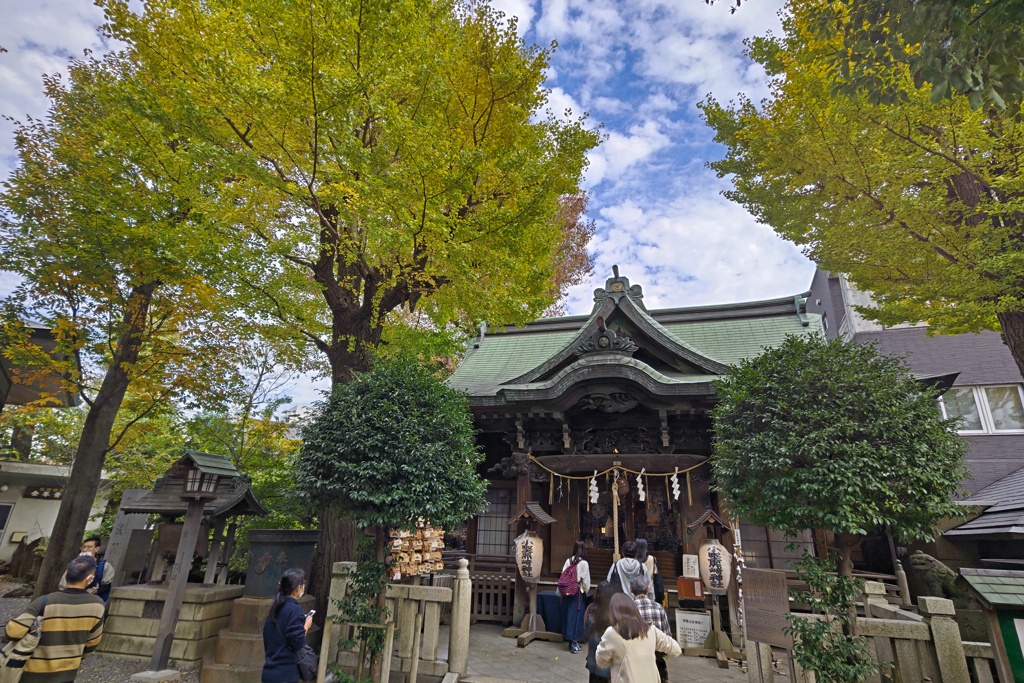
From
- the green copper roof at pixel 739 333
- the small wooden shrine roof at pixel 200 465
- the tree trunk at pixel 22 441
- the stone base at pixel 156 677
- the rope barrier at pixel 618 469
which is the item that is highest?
the green copper roof at pixel 739 333

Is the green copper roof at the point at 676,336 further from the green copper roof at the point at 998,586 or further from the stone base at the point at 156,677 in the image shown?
the stone base at the point at 156,677

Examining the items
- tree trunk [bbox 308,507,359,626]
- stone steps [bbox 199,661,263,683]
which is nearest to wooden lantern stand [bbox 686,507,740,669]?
tree trunk [bbox 308,507,359,626]

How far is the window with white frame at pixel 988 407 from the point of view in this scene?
1336 cm

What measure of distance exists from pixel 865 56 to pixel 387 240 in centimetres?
624

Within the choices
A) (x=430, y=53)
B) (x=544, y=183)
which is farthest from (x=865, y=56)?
(x=430, y=53)

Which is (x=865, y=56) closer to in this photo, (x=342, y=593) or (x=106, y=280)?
(x=342, y=593)

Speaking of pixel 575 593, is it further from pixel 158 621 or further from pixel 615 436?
pixel 158 621

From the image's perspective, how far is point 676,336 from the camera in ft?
40.8

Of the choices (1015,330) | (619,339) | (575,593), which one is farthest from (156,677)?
(1015,330)

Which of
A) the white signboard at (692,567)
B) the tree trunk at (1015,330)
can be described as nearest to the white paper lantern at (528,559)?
the white signboard at (692,567)

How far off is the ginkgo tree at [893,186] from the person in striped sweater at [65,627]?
33.8ft

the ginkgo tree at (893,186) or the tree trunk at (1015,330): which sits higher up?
the ginkgo tree at (893,186)

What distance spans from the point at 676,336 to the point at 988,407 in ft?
31.4

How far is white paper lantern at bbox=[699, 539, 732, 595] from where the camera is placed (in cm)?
833
